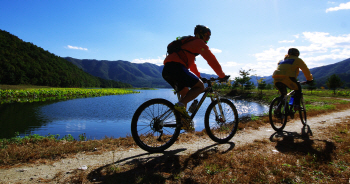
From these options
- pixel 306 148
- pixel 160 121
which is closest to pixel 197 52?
pixel 160 121

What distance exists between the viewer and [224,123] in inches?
165

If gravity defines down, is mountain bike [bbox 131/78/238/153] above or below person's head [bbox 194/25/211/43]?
below

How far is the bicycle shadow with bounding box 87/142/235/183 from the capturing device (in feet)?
7.27

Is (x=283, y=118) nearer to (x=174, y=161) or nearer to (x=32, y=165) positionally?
(x=174, y=161)

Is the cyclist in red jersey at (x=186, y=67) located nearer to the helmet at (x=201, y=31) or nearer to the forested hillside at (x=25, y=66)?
the helmet at (x=201, y=31)

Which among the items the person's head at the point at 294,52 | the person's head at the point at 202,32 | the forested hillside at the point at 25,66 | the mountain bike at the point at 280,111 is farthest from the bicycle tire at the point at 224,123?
the forested hillside at the point at 25,66

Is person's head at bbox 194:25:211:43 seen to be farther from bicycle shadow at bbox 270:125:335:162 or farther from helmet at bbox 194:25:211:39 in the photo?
bicycle shadow at bbox 270:125:335:162

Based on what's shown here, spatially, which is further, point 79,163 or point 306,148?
point 306,148

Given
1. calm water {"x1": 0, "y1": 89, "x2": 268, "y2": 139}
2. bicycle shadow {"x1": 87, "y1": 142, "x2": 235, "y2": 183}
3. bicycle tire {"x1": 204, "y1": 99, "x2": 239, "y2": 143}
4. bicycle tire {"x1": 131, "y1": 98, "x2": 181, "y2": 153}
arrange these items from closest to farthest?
bicycle shadow {"x1": 87, "y1": 142, "x2": 235, "y2": 183} → bicycle tire {"x1": 131, "y1": 98, "x2": 181, "y2": 153} → bicycle tire {"x1": 204, "y1": 99, "x2": 239, "y2": 143} → calm water {"x1": 0, "y1": 89, "x2": 268, "y2": 139}

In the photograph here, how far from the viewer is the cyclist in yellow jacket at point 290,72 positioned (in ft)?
17.1

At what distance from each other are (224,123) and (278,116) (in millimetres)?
2358

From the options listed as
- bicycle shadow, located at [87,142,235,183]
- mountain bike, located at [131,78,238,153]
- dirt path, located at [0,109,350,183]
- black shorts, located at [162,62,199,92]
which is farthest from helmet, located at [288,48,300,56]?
bicycle shadow, located at [87,142,235,183]

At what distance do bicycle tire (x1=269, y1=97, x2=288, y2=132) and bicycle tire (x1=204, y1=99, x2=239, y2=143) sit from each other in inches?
71.9

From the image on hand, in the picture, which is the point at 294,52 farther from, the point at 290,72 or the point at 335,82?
the point at 335,82
